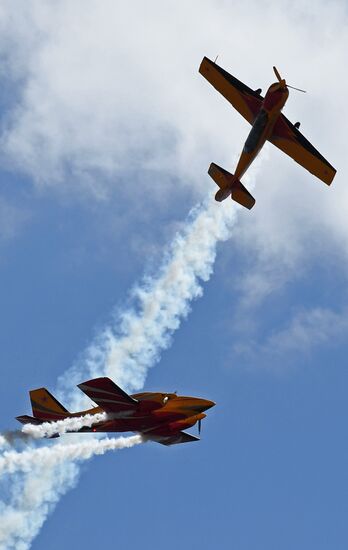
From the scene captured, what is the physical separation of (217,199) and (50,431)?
1742cm

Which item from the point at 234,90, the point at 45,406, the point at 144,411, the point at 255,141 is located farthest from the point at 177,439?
the point at 234,90

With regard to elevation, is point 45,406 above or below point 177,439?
above

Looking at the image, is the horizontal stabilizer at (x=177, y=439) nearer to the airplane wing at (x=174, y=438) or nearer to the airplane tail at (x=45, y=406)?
the airplane wing at (x=174, y=438)


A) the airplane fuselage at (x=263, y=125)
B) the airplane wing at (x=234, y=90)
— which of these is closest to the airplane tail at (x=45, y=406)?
the airplane fuselage at (x=263, y=125)

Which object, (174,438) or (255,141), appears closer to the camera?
(174,438)

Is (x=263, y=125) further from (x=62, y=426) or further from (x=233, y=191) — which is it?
(x=62, y=426)

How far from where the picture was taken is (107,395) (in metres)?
50.0

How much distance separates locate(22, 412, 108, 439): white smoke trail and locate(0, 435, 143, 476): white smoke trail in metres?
0.89

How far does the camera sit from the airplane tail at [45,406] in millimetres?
54406

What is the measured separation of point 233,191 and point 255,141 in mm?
3484

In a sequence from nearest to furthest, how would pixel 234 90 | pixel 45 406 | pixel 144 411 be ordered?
pixel 144 411 → pixel 45 406 → pixel 234 90

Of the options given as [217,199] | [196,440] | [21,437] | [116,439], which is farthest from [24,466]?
[217,199]

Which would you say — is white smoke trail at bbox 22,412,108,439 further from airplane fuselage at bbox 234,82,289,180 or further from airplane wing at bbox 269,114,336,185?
airplane wing at bbox 269,114,336,185

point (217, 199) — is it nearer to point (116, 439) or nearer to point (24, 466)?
point (116, 439)
